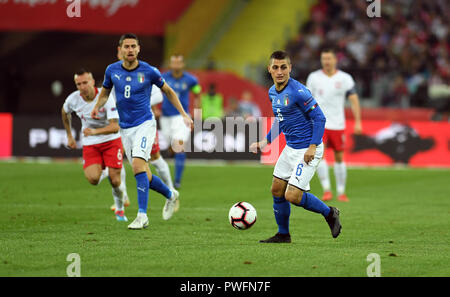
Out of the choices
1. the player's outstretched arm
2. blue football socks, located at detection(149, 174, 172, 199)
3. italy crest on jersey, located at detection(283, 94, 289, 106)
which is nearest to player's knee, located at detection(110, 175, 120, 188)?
blue football socks, located at detection(149, 174, 172, 199)

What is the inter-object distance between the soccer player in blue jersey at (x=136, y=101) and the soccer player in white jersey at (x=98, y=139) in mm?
572

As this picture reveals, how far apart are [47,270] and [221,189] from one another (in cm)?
921

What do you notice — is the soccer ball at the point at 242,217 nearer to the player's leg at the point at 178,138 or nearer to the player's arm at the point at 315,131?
the player's arm at the point at 315,131

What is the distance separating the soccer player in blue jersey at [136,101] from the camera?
35.7ft

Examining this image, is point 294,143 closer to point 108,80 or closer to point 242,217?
point 242,217

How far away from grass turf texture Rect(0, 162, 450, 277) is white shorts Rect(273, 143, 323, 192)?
703 mm

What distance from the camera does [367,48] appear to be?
1217 inches

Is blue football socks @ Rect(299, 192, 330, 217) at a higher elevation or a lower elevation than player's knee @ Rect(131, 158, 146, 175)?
lower

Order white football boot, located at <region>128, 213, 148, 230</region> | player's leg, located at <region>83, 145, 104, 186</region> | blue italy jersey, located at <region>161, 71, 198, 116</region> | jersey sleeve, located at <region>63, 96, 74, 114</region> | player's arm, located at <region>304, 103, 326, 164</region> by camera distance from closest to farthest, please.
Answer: player's arm, located at <region>304, 103, 326, 164</region>, white football boot, located at <region>128, 213, 148, 230</region>, player's leg, located at <region>83, 145, 104, 186</region>, jersey sleeve, located at <region>63, 96, 74, 114</region>, blue italy jersey, located at <region>161, 71, 198, 116</region>

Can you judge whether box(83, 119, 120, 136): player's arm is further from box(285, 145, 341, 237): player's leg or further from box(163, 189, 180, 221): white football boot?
box(285, 145, 341, 237): player's leg

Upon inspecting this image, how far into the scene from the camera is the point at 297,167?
9.45 m

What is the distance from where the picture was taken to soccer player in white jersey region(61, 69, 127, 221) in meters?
11.8
